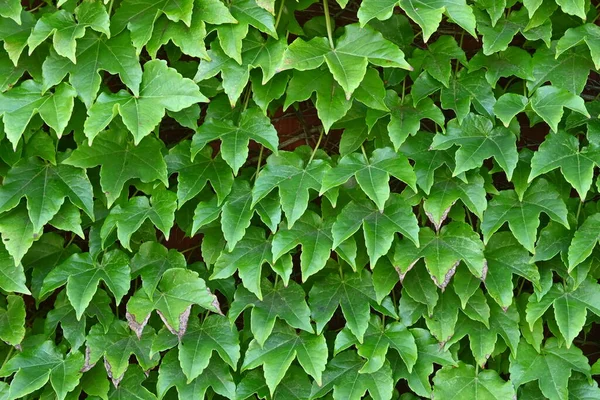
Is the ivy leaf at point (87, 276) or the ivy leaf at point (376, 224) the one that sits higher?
the ivy leaf at point (376, 224)

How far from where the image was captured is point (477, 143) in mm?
1929

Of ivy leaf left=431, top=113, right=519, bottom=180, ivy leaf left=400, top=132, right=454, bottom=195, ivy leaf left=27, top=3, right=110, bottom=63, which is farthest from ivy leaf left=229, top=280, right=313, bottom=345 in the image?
ivy leaf left=27, top=3, right=110, bottom=63

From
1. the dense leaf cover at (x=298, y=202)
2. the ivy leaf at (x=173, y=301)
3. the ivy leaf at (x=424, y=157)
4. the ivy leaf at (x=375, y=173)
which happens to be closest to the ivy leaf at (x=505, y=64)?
the dense leaf cover at (x=298, y=202)

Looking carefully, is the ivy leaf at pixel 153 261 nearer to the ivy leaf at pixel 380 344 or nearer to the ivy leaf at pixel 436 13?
the ivy leaf at pixel 380 344

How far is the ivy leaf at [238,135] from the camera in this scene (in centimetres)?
190

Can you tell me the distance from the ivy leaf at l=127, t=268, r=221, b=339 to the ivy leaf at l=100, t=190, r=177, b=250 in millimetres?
151

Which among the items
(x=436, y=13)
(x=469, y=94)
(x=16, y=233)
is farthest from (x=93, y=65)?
(x=469, y=94)

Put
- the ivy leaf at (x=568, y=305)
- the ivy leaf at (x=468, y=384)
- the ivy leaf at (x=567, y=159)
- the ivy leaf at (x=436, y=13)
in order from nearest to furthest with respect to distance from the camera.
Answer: the ivy leaf at (x=436, y=13) < the ivy leaf at (x=567, y=159) < the ivy leaf at (x=568, y=305) < the ivy leaf at (x=468, y=384)

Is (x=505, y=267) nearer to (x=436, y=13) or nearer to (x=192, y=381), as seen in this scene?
(x=436, y=13)

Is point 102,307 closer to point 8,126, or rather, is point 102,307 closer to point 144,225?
point 144,225

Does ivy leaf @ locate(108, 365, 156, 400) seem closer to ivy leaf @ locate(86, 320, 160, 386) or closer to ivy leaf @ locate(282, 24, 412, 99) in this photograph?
ivy leaf @ locate(86, 320, 160, 386)

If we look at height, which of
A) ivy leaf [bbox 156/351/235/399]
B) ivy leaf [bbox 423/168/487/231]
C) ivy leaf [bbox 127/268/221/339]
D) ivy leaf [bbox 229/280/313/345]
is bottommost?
ivy leaf [bbox 156/351/235/399]

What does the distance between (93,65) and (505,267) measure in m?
1.29

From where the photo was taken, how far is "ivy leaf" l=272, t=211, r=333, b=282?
193cm
